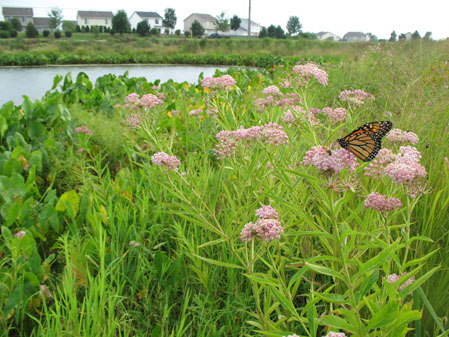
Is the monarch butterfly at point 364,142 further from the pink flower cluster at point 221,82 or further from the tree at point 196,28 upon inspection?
the tree at point 196,28

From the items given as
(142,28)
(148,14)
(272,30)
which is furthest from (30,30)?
(148,14)

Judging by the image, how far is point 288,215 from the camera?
153 centimetres

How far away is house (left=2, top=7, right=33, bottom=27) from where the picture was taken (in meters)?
81.0

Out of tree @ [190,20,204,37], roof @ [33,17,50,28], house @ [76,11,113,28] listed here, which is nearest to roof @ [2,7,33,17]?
roof @ [33,17,50,28]

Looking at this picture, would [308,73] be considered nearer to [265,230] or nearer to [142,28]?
[265,230]

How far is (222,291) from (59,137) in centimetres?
246

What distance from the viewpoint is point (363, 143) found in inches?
42.1

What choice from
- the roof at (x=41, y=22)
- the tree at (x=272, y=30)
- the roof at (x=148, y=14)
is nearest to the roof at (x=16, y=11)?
the roof at (x=41, y=22)

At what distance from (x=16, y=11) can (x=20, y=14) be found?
204 centimetres

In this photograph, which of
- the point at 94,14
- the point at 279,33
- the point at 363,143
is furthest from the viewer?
the point at 94,14

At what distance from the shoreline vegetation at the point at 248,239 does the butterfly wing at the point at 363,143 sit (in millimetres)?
62

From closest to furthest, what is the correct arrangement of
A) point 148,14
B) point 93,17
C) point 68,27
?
point 68,27 → point 148,14 → point 93,17

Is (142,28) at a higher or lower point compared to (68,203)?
higher

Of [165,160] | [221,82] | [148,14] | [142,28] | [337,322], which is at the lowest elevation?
[337,322]
